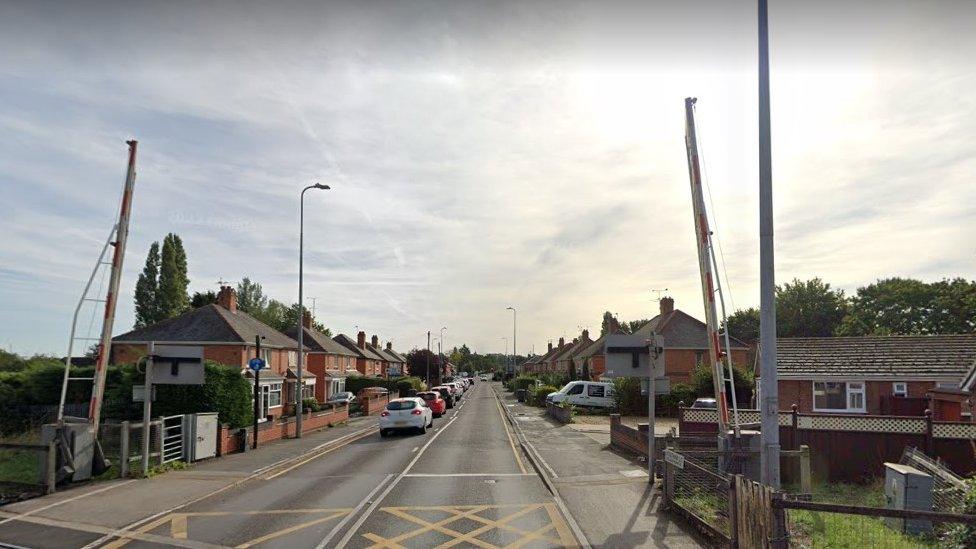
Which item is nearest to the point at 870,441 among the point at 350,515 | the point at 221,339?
the point at 350,515

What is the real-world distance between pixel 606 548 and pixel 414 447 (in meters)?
14.6

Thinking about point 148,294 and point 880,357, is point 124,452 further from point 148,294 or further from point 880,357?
point 148,294

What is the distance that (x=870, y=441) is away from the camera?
15.9 metres

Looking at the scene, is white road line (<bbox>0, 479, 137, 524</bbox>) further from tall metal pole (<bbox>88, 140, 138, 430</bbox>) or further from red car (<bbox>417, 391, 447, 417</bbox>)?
red car (<bbox>417, 391, 447, 417</bbox>)

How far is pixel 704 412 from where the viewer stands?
782 inches

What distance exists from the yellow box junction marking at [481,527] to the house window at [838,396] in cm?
1993

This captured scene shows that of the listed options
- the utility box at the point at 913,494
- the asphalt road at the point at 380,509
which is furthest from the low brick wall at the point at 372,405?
the utility box at the point at 913,494

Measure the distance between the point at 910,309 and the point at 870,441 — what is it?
67004 mm

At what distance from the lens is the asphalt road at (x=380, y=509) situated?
988cm

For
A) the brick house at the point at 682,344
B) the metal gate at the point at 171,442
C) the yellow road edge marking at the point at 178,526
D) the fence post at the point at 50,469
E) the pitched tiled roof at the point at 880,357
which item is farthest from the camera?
the brick house at the point at 682,344

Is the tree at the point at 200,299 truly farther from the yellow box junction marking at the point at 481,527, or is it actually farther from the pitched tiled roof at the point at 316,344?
the yellow box junction marking at the point at 481,527

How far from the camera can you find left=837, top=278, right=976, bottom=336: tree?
66025 mm

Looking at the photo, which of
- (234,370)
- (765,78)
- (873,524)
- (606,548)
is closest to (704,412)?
(873,524)

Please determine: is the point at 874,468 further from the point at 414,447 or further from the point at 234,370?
the point at 234,370
